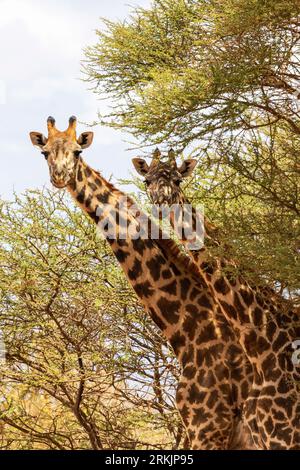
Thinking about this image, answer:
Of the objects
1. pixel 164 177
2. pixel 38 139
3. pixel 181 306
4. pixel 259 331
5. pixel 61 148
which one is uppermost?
pixel 38 139

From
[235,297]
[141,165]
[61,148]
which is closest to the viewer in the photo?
[235,297]

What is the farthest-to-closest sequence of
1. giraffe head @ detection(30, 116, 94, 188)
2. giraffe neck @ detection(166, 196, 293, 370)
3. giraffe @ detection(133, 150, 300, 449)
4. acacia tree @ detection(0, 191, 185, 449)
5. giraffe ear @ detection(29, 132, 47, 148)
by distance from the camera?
acacia tree @ detection(0, 191, 185, 449) → giraffe ear @ detection(29, 132, 47, 148) → giraffe head @ detection(30, 116, 94, 188) → giraffe neck @ detection(166, 196, 293, 370) → giraffe @ detection(133, 150, 300, 449)

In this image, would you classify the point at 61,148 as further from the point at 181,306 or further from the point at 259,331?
the point at 259,331

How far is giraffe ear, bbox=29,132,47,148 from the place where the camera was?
1254 centimetres

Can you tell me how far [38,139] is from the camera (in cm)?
1258

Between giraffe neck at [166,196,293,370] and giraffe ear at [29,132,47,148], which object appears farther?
giraffe ear at [29,132,47,148]

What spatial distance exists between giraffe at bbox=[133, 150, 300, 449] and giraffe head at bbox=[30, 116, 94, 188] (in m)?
0.82

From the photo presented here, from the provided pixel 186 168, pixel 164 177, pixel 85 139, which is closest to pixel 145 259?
pixel 164 177

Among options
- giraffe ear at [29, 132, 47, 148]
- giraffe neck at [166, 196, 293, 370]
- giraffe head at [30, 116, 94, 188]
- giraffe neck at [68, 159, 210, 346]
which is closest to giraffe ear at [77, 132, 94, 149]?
giraffe head at [30, 116, 94, 188]

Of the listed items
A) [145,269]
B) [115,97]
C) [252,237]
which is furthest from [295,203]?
[115,97]

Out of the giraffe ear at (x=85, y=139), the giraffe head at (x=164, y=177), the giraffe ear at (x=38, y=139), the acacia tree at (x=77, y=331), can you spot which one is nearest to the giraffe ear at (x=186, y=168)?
the giraffe head at (x=164, y=177)

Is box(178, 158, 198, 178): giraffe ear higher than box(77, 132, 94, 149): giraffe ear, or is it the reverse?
box(77, 132, 94, 149): giraffe ear

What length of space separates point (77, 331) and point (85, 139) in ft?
17.3

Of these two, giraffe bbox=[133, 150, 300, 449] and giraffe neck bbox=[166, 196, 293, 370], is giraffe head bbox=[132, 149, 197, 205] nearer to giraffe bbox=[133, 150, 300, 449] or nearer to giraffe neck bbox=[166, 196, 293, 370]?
giraffe bbox=[133, 150, 300, 449]
